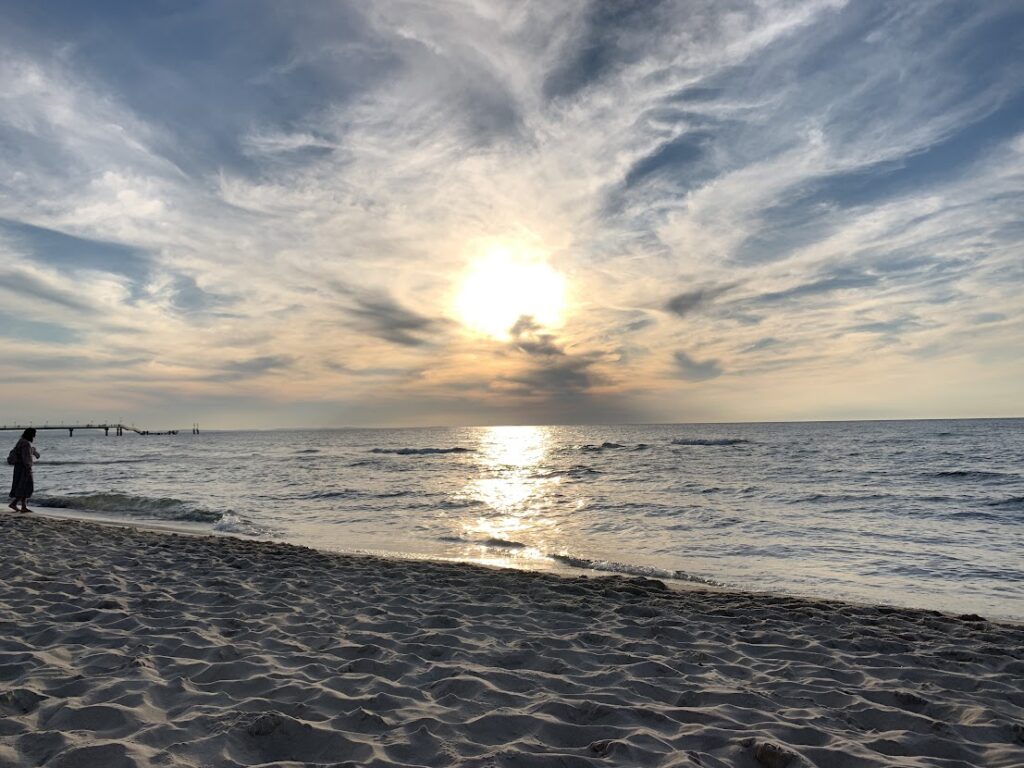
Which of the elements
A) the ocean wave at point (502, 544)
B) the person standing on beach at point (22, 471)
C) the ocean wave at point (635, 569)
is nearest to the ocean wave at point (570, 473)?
the ocean wave at point (502, 544)

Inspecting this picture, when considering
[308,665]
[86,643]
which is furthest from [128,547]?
[308,665]

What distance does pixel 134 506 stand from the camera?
68.2 feet

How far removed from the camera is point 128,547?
37.2 feet

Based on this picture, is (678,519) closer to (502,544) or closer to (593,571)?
(502,544)

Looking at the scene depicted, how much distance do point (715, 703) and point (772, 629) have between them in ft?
9.04

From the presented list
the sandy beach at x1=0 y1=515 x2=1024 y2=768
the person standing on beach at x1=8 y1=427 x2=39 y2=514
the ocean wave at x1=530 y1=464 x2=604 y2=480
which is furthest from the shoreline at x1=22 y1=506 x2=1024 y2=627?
the ocean wave at x1=530 y1=464 x2=604 y2=480

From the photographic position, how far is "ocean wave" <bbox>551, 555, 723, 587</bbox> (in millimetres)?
10727

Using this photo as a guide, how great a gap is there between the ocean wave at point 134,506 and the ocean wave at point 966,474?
33.2 metres

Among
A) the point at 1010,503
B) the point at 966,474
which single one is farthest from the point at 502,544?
the point at 966,474

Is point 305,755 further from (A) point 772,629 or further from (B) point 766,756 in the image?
(A) point 772,629

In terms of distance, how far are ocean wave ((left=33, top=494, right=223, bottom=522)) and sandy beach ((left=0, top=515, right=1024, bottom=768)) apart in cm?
1041

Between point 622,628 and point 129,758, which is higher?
point 129,758

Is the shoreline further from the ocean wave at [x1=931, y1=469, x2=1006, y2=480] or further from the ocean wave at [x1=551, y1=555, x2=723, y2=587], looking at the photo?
the ocean wave at [x1=931, y1=469, x2=1006, y2=480]

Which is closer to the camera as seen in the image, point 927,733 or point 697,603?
point 927,733
